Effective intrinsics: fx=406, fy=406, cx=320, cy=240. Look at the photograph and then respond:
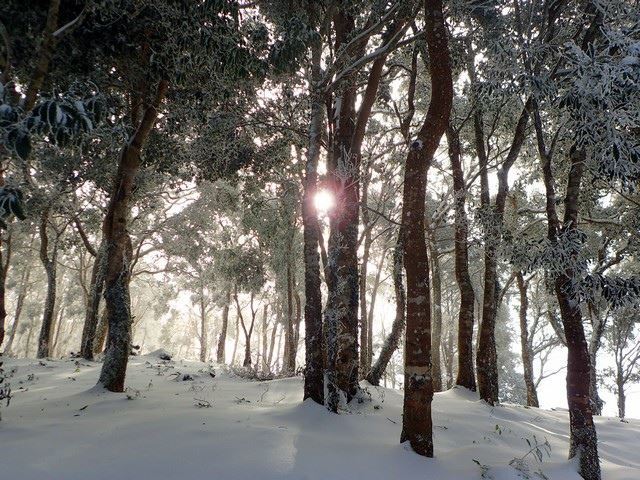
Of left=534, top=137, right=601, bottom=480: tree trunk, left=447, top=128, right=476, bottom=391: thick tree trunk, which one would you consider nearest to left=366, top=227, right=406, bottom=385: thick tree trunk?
left=447, top=128, right=476, bottom=391: thick tree trunk

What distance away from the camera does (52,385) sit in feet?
31.5

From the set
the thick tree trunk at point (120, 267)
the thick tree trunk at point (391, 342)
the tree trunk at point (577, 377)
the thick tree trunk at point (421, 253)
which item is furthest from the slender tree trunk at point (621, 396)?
the thick tree trunk at point (120, 267)

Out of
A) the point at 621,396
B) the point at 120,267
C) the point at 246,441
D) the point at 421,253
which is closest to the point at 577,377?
the point at 421,253

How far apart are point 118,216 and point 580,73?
8.15m

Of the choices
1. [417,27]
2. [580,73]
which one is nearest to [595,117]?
[580,73]

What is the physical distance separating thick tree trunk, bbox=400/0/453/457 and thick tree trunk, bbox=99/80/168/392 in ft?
17.6

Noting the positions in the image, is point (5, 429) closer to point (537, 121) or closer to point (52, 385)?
point (52, 385)

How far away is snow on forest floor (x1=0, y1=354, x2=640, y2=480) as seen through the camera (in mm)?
4418

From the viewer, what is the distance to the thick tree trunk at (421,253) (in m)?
5.03

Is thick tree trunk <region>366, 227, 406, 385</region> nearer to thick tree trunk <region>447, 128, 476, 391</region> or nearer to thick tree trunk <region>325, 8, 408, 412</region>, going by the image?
thick tree trunk <region>447, 128, 476, 391</region>

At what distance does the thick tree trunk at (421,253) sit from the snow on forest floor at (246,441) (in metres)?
0.48

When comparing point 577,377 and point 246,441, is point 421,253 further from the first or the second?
point 246,441

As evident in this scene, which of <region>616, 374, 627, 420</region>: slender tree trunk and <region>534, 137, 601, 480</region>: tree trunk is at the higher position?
<region>534, 137, 601, 480</region>: tree trunk

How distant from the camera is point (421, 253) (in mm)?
5328
